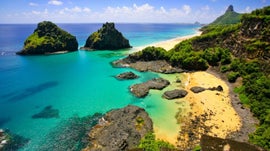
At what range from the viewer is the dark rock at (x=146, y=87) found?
51.9 m

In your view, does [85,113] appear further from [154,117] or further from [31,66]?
[31,66]

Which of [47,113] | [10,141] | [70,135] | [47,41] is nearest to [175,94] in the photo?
[70,135]

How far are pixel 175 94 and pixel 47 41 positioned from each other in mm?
87704

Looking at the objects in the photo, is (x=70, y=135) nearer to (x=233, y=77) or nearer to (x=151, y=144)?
(x=151, y=144)

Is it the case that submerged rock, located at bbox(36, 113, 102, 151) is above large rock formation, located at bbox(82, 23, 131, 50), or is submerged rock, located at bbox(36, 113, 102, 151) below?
below

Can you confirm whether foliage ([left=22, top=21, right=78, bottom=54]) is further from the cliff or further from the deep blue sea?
the cliff

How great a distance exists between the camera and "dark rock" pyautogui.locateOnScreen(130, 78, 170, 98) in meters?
51.9

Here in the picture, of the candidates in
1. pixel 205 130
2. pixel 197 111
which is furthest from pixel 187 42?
pixel 205 130

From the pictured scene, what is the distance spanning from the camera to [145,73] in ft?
234

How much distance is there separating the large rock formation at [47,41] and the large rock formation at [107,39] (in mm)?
12402

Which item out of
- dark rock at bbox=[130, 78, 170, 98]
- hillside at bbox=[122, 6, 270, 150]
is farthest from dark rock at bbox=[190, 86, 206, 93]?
hillside at bbox=[122, 6, 270, 150]

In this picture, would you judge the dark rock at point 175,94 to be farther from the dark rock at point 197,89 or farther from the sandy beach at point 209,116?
the dark rock at point 197,89

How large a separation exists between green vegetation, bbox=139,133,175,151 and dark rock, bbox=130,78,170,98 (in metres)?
18.9

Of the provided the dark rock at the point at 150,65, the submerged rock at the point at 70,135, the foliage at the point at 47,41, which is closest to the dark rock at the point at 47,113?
the submerged rock at the point at 70,135
